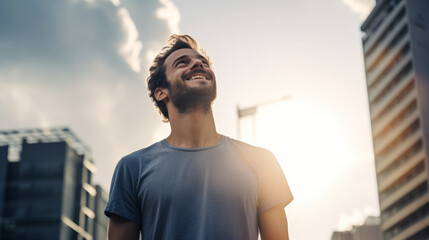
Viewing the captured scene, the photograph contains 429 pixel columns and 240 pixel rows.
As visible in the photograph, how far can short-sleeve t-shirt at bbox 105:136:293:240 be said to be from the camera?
9.47ft

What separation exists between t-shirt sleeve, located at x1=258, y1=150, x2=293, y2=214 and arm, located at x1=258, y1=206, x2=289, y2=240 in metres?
0.04

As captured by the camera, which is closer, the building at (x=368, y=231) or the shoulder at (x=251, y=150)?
the shoulder at (x=251, y=150)

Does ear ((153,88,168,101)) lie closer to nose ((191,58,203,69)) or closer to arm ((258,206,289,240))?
nose ((191,58,203,69))

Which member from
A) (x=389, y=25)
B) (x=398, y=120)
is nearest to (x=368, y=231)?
(x=398, y=120)

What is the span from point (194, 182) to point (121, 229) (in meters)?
0.44

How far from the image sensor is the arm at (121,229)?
3010 mm

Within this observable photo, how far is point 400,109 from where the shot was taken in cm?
8925

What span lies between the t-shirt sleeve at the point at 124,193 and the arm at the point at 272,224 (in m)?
0.64

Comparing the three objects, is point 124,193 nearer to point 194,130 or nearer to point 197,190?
point 197,190

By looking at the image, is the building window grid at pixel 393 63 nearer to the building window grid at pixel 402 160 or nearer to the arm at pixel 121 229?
the building window grid at pixel 402 160

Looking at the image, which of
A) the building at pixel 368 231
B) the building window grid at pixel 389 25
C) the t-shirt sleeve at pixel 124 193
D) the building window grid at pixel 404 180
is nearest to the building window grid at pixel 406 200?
the building window grid at pixel 404 180

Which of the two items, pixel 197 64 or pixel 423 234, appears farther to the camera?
pixel 423 234

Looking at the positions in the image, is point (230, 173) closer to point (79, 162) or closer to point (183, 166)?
point (183, 166)

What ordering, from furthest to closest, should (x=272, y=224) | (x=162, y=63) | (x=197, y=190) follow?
(x=162, y=63) → (x=272, y=224) → (x=197, y=190)
